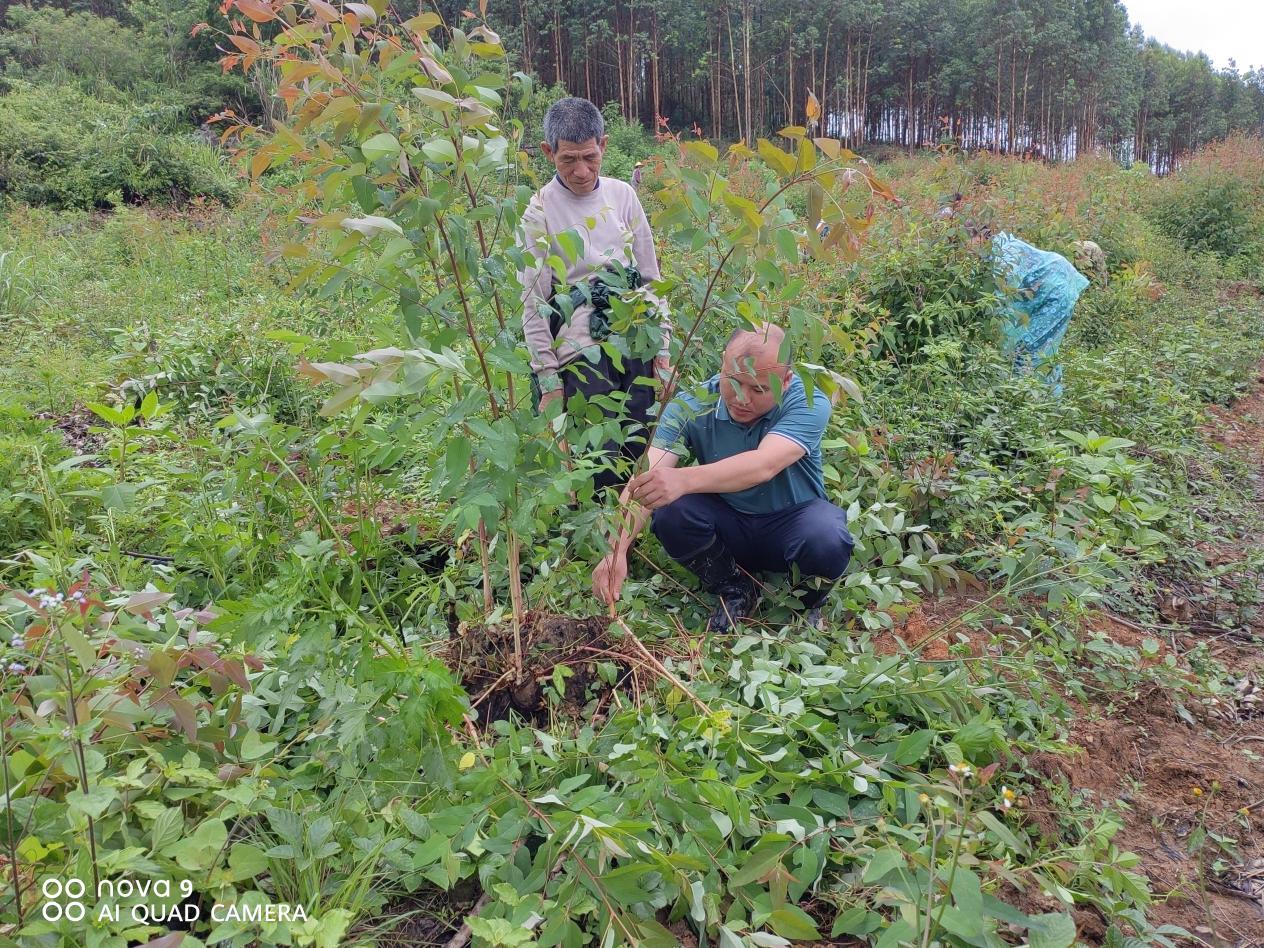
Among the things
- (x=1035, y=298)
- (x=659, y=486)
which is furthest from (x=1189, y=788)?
(x=1035, y=298)

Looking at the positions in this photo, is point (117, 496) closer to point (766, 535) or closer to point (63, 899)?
point (63, 899)

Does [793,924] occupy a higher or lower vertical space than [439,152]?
lower

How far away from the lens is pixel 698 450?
9.19ft

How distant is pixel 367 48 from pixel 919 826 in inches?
71.7

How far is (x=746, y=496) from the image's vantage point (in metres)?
2.72

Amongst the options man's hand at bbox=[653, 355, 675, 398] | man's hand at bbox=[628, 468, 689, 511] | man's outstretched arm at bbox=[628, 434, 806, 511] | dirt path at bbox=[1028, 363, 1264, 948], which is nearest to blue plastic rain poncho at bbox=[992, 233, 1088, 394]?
dirt path at bbox=[1028, 363, 1264, 948]

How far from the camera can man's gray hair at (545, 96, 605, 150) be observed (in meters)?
2.80

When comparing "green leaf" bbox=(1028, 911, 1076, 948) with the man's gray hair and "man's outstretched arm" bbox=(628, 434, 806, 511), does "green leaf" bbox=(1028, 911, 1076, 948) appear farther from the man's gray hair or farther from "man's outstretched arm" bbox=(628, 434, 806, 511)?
the man's gray hair

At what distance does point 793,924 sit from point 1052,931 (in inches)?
16.9

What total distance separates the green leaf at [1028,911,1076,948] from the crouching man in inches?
48.5

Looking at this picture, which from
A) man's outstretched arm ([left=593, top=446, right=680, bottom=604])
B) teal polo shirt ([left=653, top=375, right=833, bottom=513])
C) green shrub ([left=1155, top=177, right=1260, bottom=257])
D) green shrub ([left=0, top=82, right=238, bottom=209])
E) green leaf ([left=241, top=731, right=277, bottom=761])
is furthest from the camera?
green shrub ([left=0, top=82, right=238, bottom=209])

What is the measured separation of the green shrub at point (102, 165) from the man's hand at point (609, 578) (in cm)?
1159

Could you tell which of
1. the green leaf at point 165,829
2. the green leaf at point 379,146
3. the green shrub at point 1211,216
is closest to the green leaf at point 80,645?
the green leaf at point 165,829

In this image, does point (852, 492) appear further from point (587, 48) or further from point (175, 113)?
point (587, 48)
